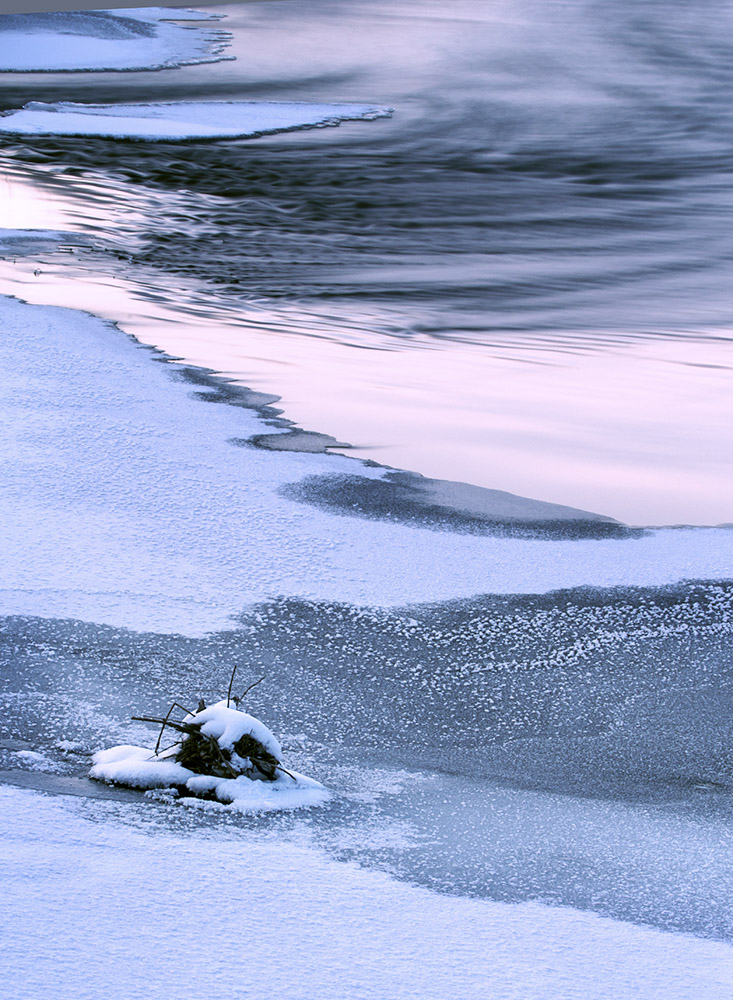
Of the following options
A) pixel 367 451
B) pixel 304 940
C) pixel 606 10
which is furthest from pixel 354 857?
pixel 606 10

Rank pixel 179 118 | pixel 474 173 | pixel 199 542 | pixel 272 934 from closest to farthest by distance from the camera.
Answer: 1. pixel 272 934
2. pixel 199 542
3. pixel 474 173
4. pixel 179 118

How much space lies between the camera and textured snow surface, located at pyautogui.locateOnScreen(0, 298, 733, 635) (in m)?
2.43

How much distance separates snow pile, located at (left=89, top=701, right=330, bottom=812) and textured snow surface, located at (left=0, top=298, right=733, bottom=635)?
21.6 inches

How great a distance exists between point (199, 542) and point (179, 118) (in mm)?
10174

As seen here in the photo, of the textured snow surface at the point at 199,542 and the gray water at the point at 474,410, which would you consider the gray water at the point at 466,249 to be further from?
the textured snow surface at the point at 199,542

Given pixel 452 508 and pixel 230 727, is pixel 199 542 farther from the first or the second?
pixel 230 727

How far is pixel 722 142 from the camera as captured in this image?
1242 cm

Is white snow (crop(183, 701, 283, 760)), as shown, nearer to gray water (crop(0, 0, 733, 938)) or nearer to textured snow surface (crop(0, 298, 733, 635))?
gray water (crop(0, 0, 733, 938))

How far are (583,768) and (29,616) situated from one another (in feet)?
3.46

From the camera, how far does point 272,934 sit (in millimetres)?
1387

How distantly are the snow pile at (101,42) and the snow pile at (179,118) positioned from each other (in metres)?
3.04

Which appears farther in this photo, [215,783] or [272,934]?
[215,783]

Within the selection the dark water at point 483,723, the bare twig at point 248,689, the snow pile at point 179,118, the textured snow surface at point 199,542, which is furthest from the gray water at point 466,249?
the bare twig at point 248,689

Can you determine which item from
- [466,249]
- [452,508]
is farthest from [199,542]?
[466,249]
